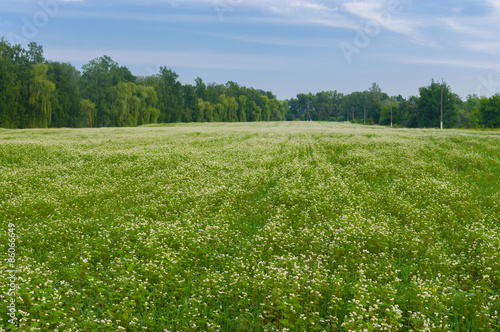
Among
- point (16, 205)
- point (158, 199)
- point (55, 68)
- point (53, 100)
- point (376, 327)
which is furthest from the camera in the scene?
point (55, 68)

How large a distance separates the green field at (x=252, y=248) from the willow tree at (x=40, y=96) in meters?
66.4

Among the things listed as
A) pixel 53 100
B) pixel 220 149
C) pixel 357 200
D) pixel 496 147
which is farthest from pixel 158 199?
pixel 53 100

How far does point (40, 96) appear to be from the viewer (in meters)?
77.0

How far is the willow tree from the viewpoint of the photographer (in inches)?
2975

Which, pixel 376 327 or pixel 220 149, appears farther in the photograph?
pixel 220 149

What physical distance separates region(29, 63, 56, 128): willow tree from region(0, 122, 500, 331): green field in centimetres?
6641

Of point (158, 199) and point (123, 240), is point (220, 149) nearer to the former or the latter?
point (158, 199)

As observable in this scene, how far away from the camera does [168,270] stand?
7508 mm

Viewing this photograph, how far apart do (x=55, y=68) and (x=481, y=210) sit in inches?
3990

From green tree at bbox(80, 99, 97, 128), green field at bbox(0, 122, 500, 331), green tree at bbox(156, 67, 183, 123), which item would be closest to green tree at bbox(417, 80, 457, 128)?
green tree at bbox(156, 67, 183, 123)

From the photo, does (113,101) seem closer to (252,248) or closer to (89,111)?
(89,111)

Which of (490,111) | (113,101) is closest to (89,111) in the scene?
(113,101)

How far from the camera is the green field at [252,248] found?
18.9 feet

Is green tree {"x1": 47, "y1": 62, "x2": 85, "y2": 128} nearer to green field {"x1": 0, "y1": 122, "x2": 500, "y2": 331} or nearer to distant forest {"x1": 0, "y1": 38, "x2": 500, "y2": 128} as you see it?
distant forest {"x1": 0, "y1": 38, "x2": 500, "y2": 128}
